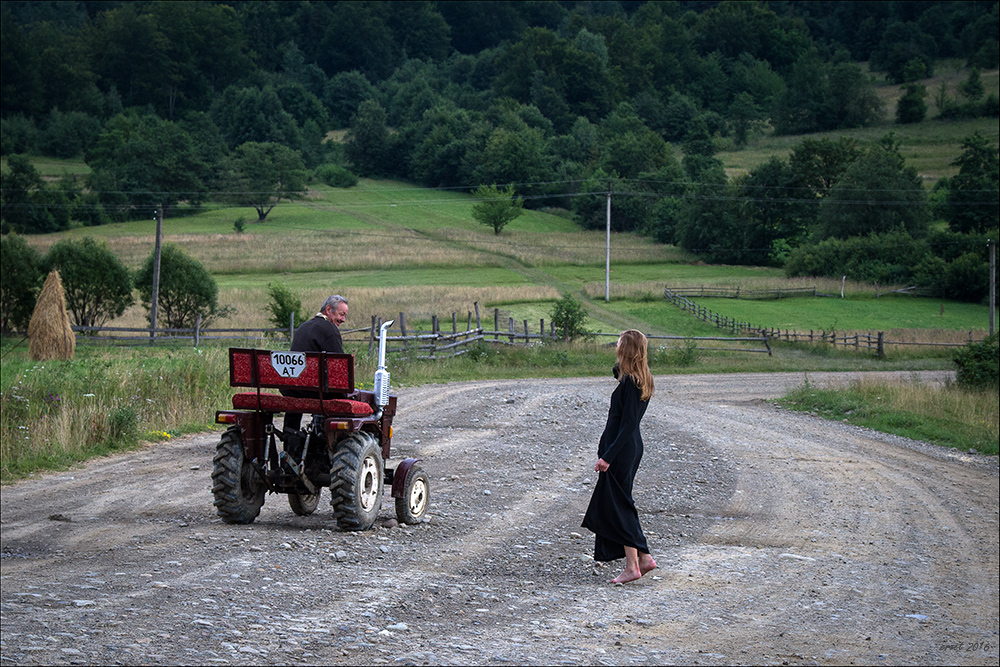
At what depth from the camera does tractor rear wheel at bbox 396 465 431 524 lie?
31.3 ft

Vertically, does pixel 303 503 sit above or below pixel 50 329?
below

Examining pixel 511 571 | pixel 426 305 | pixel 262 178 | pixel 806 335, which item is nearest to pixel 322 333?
pixel 511 571

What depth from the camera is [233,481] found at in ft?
29.7

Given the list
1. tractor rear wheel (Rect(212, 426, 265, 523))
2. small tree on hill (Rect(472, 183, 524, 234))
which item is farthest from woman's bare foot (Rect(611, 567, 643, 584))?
small tree on hill (Rect(472, 183, 524, 234))

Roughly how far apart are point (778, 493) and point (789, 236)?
76.7 m

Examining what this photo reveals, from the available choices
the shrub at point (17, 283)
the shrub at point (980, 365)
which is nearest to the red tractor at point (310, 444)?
the shrub at point (980, 365)

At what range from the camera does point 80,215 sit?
86500 mm

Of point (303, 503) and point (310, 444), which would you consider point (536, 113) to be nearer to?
point (303, 503)

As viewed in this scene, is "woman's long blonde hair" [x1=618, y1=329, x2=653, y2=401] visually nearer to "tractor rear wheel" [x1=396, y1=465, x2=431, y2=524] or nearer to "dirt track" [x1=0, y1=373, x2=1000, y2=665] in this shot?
"dirt track" [x1=0, y1=373, x2=1000, y2=665]

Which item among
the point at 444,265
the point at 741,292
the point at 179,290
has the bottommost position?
the point at 741,292

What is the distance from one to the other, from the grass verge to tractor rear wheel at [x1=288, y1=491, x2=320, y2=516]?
13.1 metres

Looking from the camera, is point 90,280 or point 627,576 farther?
point 90,280

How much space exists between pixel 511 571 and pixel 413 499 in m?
1.66

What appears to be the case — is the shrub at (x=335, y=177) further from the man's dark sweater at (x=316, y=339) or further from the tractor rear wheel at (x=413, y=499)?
the man's dark sweater at (x=316, y=339)
